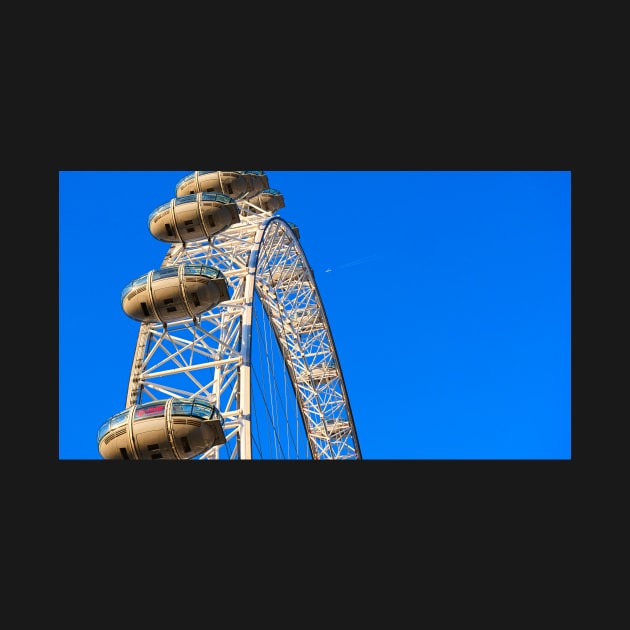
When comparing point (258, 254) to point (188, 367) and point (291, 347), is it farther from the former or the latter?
point (291, 347)

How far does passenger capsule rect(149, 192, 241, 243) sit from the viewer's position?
65.9ft

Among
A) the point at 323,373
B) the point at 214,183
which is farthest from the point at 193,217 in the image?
the point at 323,373

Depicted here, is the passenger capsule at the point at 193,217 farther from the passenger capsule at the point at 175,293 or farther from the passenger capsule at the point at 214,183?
the passenger capsule at the point at 175,293

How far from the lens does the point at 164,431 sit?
1480cm

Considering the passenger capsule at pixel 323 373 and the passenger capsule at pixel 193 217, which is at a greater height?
the passenger capsule at pixel 323 373

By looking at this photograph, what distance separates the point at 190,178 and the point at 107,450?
9.39 meters

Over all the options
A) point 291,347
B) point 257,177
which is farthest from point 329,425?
point 257,177

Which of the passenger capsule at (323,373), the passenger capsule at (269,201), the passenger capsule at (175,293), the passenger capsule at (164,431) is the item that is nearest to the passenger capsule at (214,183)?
the passenger capsule at (269,201)

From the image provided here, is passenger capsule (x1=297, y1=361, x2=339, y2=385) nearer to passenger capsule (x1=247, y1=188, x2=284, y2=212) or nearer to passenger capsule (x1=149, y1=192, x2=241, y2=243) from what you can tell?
passenger capsule (x1=247, y1=188, x2=284, y2=212)

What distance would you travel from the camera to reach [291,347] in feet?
111

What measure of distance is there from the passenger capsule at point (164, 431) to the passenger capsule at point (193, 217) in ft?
19.3

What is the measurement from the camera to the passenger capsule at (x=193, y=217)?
20.1 m

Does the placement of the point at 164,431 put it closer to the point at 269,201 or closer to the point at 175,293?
the point at 175,293

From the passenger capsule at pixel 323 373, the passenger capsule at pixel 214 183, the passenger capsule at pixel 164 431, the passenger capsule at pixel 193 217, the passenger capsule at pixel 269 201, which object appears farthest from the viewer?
the passenger capsule at pixel 323 373
